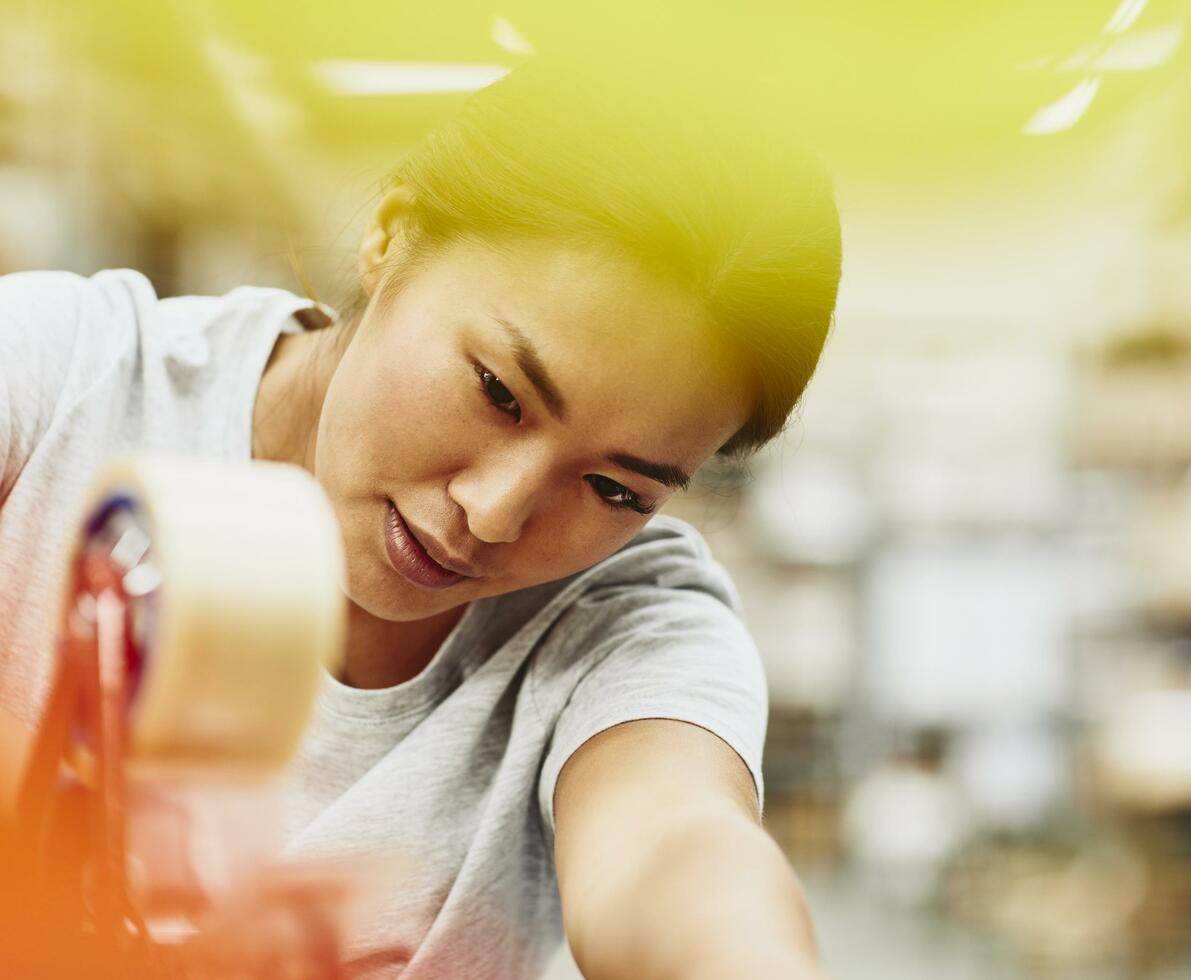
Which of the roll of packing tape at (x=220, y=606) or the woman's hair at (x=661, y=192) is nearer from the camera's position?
the roll of packing tape at (x=220, y=606)

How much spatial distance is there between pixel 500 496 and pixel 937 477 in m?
2.85

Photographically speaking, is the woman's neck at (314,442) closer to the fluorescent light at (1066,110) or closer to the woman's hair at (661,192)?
the woman's hair at (661,192)

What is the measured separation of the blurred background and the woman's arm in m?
0.19

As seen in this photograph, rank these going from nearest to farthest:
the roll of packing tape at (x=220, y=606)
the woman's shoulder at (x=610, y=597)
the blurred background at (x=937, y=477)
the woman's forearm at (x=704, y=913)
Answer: the roll of packing tape at (x=220, y=606) < the woman's forearm at (x=704, y=913) < the woman's shoulder at (x=610, y=597) < the blurred background at (x=937, y=477)

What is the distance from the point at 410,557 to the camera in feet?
1.72

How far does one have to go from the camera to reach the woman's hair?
1.60ft

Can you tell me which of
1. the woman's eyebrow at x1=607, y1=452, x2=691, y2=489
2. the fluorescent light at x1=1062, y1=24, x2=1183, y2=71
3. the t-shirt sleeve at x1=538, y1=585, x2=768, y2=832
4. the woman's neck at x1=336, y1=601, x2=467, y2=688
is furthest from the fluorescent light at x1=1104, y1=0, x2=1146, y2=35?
the woman's neck at x1=336, y1=601, x2=467, y2=688

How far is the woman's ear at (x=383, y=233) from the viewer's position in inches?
23.6

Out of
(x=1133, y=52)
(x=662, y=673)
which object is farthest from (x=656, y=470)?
(x=1133, y=52)

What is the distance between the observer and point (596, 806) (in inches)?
21.0

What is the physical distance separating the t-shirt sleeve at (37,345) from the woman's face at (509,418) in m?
0.16

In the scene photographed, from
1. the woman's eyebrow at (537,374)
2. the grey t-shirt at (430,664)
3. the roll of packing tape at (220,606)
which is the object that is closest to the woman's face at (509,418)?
the woman's eyebrow at (537,374)

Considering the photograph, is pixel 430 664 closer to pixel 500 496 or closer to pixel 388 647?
pixel 388 647

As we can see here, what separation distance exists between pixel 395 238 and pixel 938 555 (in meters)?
2.76
